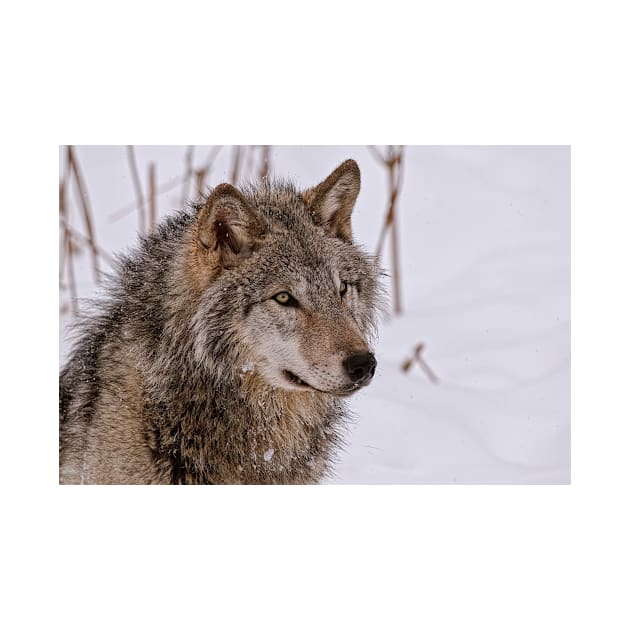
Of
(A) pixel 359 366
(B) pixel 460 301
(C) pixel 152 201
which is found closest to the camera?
(A) pixel 359 366

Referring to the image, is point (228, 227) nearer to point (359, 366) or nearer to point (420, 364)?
point (359, 366)

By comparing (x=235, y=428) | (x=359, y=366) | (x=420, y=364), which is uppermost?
(x=359, y=366)

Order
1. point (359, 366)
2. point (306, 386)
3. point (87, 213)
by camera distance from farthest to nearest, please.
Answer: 1. point (87, 213)
2. point (306, 386)
3. point (359, 366)

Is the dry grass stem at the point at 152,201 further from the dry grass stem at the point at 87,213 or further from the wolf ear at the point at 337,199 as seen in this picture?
the wolf ear at the point at 337,199

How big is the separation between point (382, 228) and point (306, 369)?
3548 millimetres

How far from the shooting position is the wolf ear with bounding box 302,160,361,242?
4363mm

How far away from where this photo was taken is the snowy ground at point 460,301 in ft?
18.3

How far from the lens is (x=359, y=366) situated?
12.2 ft

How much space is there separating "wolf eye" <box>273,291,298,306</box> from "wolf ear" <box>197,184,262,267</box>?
28cm

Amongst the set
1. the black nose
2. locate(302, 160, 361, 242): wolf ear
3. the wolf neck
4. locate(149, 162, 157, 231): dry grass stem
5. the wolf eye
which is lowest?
the wolf neck

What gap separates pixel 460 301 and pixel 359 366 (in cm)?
415

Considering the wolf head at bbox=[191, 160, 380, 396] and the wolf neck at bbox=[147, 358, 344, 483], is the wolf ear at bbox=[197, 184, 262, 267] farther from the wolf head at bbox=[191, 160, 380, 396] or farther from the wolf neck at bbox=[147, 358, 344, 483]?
the wolf neck at bbox=[147, 358, 344, 483]

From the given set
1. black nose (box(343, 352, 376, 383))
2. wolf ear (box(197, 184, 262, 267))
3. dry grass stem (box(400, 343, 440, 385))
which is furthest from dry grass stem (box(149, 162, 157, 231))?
black nose (box(343, 352, 376, 383))

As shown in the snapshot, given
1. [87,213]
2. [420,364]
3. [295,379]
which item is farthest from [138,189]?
[295,379]
